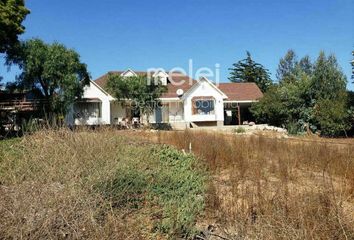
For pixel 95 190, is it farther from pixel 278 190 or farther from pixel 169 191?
pixel 278 190

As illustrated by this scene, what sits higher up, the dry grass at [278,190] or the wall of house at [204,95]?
the wall of house at [204,95]

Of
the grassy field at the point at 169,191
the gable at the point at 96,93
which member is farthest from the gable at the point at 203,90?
the grassy field at the point at 169,191

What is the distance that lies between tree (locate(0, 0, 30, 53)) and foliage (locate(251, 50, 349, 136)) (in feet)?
65.1

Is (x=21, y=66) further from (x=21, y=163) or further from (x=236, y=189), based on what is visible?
(x=236, y=189)

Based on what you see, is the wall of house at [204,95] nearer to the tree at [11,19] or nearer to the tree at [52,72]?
the tree at [52,72]

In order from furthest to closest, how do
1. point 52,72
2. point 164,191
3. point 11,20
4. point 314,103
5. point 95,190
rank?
point 314,103, point 52,72, point 11,20, point 164,191, point 95,190

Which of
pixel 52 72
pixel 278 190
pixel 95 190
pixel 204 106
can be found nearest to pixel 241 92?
pixel 204 106

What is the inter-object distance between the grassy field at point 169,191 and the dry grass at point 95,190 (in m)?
0.01

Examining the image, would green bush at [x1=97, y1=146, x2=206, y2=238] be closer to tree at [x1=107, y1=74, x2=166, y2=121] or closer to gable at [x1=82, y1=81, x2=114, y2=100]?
A: tree at [x1=107, y1=74, x2=166, y2=121]

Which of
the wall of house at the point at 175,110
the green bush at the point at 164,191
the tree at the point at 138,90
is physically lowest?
the green bush at the point at 164,191

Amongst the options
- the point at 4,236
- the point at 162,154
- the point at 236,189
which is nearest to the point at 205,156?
the point at 162,154

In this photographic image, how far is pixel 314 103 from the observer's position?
3197 cm

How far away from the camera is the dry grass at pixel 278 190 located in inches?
177

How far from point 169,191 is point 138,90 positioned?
25953 millimetres
